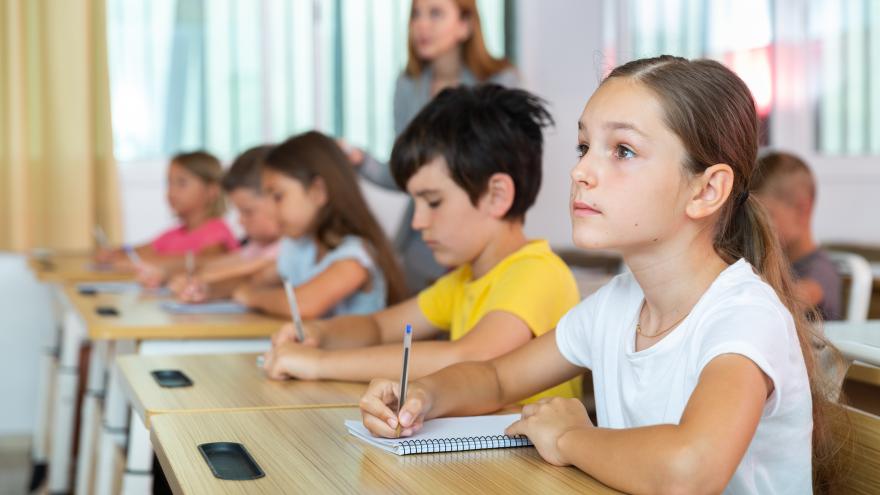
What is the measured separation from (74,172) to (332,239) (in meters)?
1.95

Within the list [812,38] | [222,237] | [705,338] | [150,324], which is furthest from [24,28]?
[705,338]

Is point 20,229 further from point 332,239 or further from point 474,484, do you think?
point 474,484

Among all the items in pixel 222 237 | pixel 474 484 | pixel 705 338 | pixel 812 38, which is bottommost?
pixel 222 237

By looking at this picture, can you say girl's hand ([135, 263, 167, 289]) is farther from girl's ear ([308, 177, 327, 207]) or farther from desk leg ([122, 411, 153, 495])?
desk leg ([122, 411, 153, 495])

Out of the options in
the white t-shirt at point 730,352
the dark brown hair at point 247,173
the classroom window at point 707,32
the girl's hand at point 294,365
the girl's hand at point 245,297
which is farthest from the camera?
the classroom window at point 707,32

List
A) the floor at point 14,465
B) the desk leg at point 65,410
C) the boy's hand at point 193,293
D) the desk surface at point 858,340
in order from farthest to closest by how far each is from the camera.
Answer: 1. the floor at point 14,465
2. the desk leg at point 65,410
3. the boy's hand at point 193,293
4. the desk surface at point 858,340

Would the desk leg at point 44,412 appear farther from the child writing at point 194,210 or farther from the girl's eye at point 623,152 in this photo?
the girl's eye at point 623,152

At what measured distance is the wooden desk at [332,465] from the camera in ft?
3.37

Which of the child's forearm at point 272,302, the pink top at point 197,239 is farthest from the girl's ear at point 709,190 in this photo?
the pink top at point 197,239

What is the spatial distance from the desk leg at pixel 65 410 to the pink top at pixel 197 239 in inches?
32.6

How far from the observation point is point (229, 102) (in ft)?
15.1

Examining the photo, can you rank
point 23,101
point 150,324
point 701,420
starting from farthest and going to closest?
point 23,101
point 150,324
point 701,420

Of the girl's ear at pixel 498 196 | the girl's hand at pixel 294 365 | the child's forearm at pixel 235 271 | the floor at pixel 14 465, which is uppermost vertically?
the girl's ear at pixel 498 196

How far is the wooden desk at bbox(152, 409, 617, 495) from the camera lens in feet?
3.37
